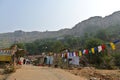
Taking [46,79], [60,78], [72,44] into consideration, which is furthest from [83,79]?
[72,44]

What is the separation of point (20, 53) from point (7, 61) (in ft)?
9.40

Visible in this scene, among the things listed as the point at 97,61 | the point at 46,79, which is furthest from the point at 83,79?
the point at 97,61

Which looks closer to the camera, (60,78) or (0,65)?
(60,78)

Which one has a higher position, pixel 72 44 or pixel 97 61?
pixel 72 44

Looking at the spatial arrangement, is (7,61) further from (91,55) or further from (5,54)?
(91,55)

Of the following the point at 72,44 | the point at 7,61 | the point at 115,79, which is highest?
the point at 72,44

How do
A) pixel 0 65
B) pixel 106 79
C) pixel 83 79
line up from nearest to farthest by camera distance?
pixel 83 79, pixel 106 79, pixel 0 65

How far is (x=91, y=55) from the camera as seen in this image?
4916 centimetres

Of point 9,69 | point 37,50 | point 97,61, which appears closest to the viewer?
point 9,69

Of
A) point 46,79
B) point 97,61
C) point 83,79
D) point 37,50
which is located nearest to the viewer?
point 46,79

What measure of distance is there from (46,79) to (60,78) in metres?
1.40

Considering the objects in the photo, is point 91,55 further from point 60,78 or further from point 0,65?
point 60,78

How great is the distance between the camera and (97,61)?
48281mm

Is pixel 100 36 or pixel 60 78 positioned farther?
pixel 100 36
